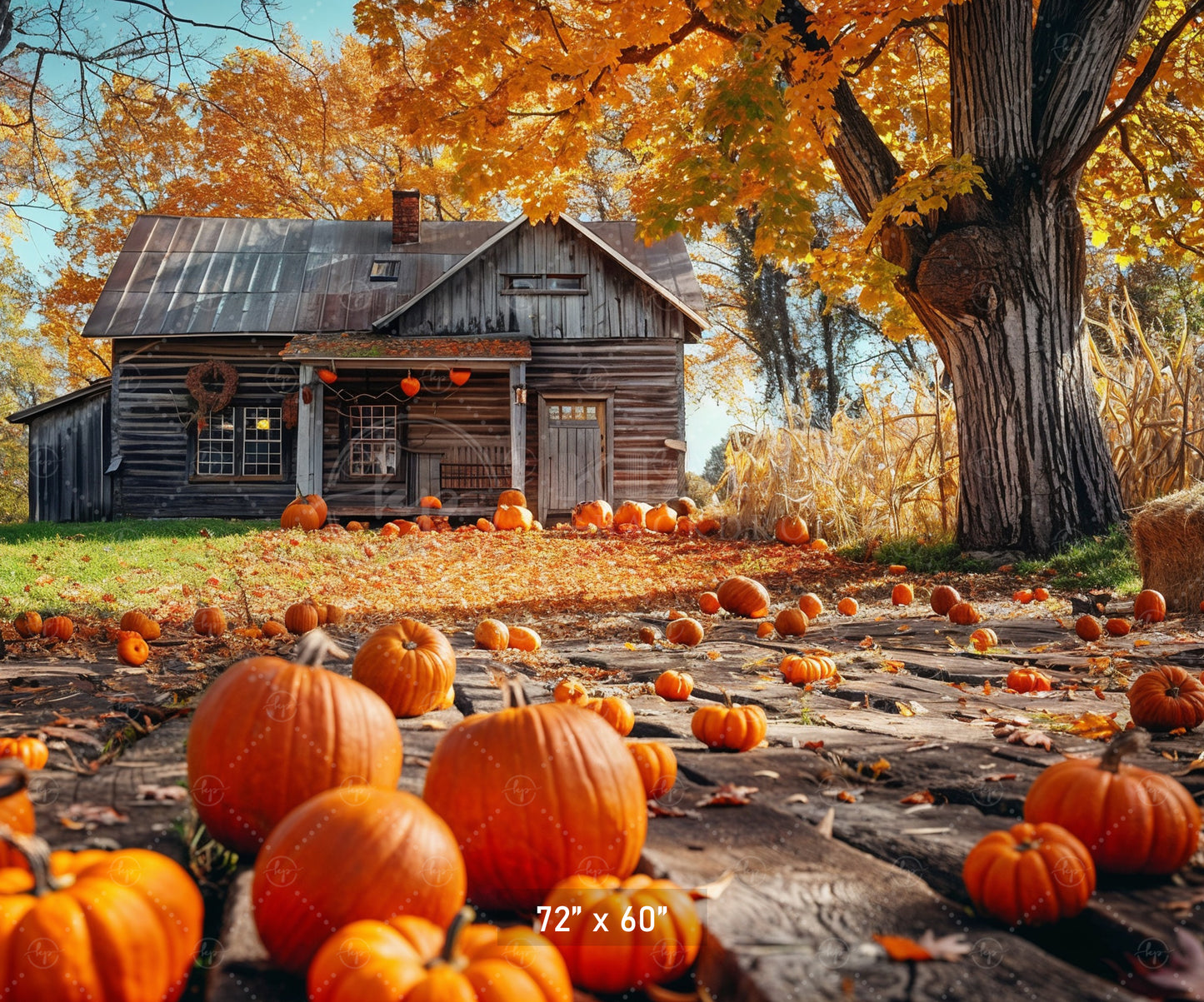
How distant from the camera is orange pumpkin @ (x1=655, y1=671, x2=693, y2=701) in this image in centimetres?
373

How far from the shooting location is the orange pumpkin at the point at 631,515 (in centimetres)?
1477

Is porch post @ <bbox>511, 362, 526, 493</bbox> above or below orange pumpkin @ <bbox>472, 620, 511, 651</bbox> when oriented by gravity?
above

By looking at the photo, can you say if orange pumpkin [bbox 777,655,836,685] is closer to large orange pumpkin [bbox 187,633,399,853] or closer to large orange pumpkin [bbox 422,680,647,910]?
large orange pumpkin [bbox 422,680,647,910]

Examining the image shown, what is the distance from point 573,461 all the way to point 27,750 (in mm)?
14751

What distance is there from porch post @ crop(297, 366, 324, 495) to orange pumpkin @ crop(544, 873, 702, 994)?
14.4 metres

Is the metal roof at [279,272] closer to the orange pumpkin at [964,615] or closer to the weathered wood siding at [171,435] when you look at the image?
the weathered wood siding at [171,435]

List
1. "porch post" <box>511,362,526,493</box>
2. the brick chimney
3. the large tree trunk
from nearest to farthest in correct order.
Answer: the large tree trunk, "porch post" <box>511,362,526,493</box>, the brick chimney

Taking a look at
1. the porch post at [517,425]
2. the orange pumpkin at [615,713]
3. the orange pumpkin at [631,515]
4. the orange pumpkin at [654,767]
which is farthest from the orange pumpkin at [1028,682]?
the porch post at [517,425]

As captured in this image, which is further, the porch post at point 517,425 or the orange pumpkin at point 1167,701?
the porch post at point 517,425

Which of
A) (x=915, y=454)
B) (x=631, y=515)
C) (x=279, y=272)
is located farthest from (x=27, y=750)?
(x=279, y=272)

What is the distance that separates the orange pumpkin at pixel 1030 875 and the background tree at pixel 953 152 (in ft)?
22.6

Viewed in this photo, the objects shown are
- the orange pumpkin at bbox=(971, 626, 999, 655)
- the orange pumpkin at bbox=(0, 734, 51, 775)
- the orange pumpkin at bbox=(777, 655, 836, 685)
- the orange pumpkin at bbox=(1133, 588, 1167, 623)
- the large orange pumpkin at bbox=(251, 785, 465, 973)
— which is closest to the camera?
the large orange pumpkin at bbox=(251, 785, 465, 973)

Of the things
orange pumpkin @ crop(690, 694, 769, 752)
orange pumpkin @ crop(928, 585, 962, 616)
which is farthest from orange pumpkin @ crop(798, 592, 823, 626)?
orange pumpkin @ crop(690, 694, 769, 752)

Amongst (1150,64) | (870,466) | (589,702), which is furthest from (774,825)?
(870,466)
